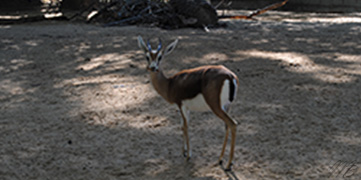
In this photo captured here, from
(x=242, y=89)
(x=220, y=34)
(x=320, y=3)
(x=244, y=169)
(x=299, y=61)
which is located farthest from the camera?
(x=320, y=3)

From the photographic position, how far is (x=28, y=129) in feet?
12.4

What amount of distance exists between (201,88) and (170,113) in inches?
56.9

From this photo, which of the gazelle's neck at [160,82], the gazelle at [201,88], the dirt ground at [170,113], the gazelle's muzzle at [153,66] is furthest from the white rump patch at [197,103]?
the dirt ground at [170,113]

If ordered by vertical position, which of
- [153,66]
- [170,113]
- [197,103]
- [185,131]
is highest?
[153,66]

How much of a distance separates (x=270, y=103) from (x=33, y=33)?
248 inches

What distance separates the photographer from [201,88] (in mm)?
2730

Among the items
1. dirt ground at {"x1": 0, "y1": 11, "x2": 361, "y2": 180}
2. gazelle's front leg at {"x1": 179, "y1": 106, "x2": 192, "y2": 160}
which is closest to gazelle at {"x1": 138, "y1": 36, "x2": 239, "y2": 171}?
gazelle's front leg at {"x1": 179, "y1": 106, "x2": 192, "y2": 160}

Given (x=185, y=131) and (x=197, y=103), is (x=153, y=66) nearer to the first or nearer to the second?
(x=197, y=103)

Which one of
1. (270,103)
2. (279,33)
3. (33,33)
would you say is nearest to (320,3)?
(279,33)

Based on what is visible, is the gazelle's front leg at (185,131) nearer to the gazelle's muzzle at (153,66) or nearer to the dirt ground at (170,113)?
the dirt ground at (170,113)

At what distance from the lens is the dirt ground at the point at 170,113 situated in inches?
A: 119

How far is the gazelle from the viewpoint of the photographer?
2.66 meters

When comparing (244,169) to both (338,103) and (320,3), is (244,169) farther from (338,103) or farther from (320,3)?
(320,3)

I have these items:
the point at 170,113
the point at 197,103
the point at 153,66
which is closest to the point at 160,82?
the point at 153,66
